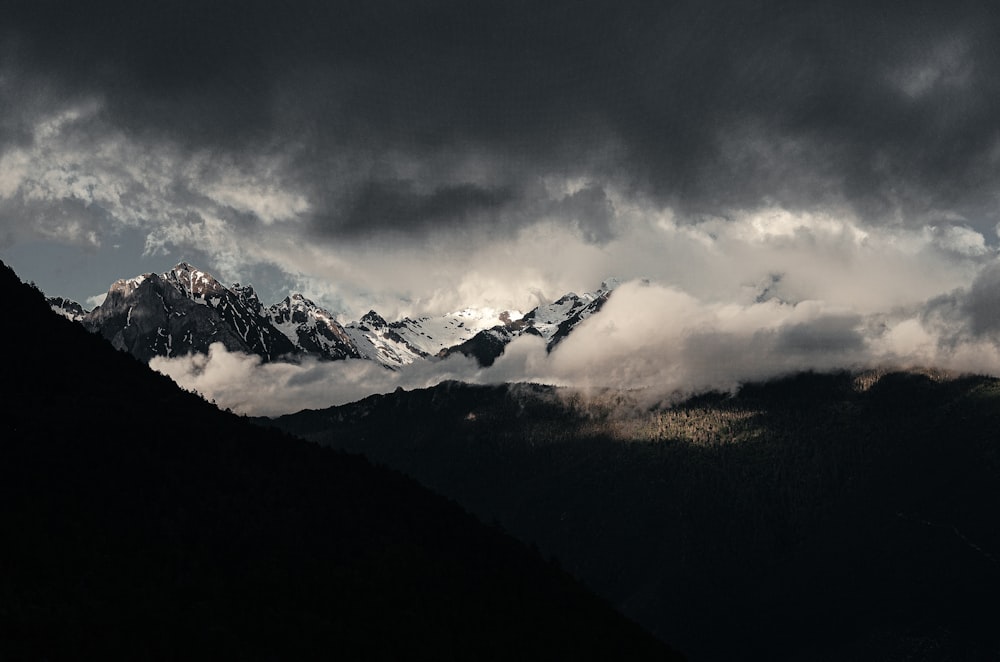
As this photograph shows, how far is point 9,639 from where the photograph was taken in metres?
194

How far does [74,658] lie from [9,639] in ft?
43.7

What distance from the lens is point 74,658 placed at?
19925cm
